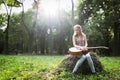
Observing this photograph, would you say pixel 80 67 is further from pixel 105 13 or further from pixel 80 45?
pixel 105 13

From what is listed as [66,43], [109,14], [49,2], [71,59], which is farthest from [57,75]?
[66,43]

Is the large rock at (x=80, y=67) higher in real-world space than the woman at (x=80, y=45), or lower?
lower

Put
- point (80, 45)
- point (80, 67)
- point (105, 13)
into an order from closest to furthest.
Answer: point (80, 67) < point (80, 45) < point (105, 13)

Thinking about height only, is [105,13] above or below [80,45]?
above

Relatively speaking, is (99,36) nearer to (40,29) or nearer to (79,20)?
(79,20)

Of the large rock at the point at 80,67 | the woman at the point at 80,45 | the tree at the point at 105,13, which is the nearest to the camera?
the woman at the point at 80,45

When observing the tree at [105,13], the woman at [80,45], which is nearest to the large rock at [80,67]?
the woman at [80,45]

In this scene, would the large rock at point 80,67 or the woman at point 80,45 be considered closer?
the woman at point 80,45

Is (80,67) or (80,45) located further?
(80,45)

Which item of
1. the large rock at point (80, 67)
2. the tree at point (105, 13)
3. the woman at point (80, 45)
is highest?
the tree at point (105, 13)

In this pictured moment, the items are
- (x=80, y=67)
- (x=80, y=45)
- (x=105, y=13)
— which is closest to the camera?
(x=80, y=67)

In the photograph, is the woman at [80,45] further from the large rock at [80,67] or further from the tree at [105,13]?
the tree at [105,13]

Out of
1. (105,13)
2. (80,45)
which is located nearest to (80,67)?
(80,45)

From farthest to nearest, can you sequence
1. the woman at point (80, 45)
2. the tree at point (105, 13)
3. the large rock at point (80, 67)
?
the tree at point (105, 13) < the large rock at point (80, 67) < the woman at point (80, 45)
